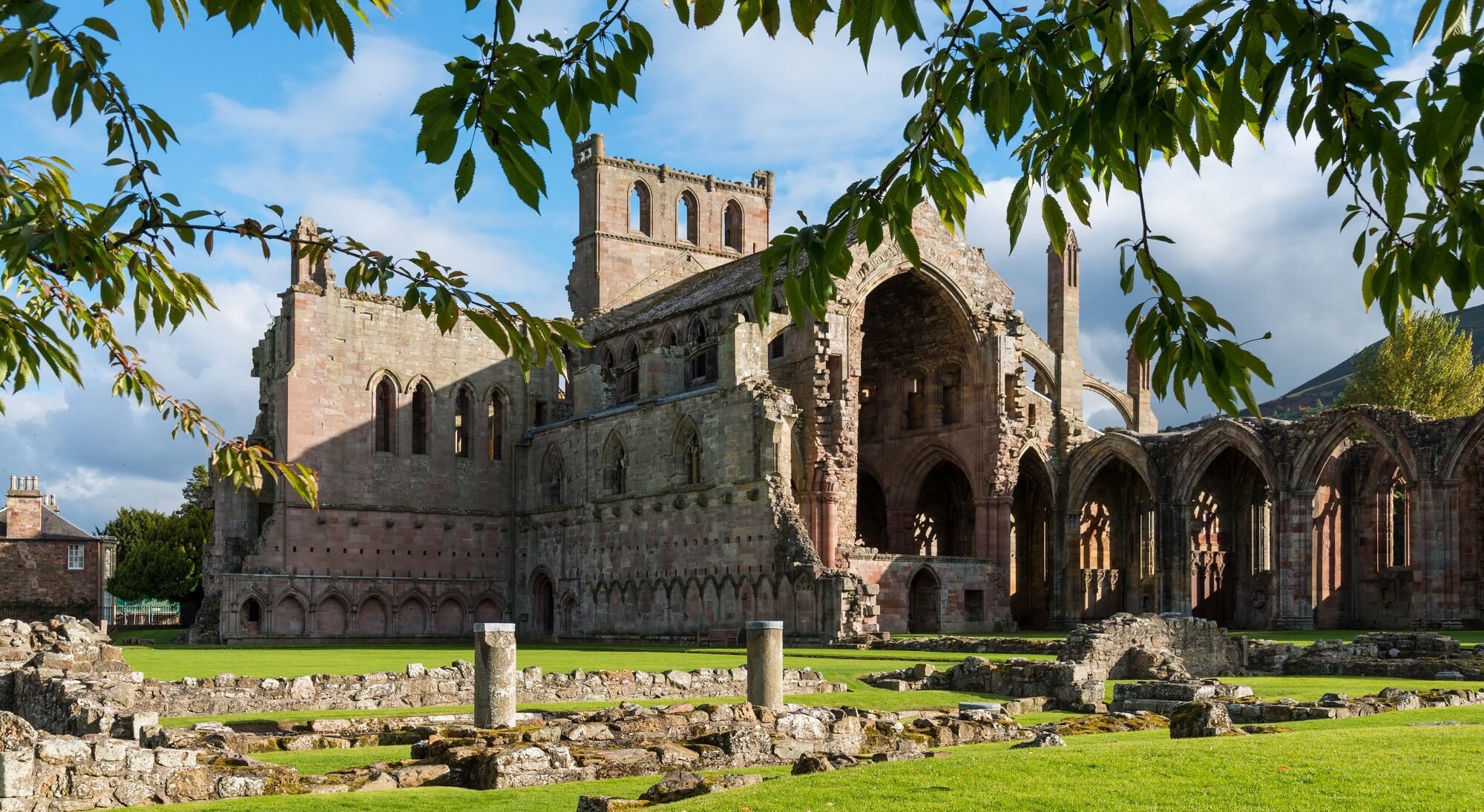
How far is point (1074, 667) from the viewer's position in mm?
21672

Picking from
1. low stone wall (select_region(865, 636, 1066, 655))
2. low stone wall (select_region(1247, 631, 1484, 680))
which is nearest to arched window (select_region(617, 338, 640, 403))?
low stone wall (select_region(865, 636, 1066, 655))

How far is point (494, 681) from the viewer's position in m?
17.9

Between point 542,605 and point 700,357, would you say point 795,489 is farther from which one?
point 542,605

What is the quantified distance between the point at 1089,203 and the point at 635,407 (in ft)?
138

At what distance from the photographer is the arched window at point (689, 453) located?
4509 cm

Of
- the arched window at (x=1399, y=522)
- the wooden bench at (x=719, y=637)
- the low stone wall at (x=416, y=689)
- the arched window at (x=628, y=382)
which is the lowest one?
the wooden bench at (x=719, y=637)

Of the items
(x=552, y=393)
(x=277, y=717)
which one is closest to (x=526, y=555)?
(x=552, y=393)

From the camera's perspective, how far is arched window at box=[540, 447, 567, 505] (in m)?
52.0

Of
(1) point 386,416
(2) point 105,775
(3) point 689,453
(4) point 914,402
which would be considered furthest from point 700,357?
(2) point 105,775

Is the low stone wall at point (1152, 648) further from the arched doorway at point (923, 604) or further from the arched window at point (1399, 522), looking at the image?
the arched window at point (1399, 522)

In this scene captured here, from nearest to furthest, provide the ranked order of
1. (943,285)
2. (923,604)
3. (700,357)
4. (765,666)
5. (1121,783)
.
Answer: (1121,783) → (765,666) → (923,604) → (943,285) → (700,357)

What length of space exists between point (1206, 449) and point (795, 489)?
42.6ft

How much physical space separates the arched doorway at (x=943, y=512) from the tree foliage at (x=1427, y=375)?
1768cm

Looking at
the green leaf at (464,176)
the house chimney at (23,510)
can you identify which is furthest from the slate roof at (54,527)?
the green leaf at (464,176)
